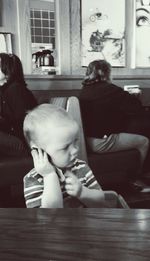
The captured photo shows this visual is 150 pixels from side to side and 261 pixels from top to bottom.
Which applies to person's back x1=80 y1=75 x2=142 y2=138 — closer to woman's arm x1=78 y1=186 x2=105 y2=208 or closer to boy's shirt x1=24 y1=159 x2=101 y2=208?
boy's shirt x1=24 y1=159 x2=101 y2=208

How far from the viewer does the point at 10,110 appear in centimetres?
328

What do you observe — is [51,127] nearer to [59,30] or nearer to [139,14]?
[59,30]

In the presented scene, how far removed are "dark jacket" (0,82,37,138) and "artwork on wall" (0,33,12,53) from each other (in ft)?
4.90

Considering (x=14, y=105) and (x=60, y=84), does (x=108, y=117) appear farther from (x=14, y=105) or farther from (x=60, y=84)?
(x=60, y=84)

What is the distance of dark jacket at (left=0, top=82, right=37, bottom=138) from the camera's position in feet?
10.5

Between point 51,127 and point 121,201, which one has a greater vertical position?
point 51,127

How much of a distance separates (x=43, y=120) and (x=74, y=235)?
582 mm

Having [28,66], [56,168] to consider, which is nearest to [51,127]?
[56,168]

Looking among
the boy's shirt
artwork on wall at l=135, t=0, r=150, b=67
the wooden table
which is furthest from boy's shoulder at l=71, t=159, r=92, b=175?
artwork on wall at l=135, t=0, r=150, b=67

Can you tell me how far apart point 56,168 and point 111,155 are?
5.81ft

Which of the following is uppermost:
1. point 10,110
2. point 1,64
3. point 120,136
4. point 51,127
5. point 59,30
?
point 59,30

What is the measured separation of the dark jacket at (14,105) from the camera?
3.21 m

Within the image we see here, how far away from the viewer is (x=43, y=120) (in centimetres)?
126

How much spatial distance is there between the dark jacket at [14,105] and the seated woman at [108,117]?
526 mm
